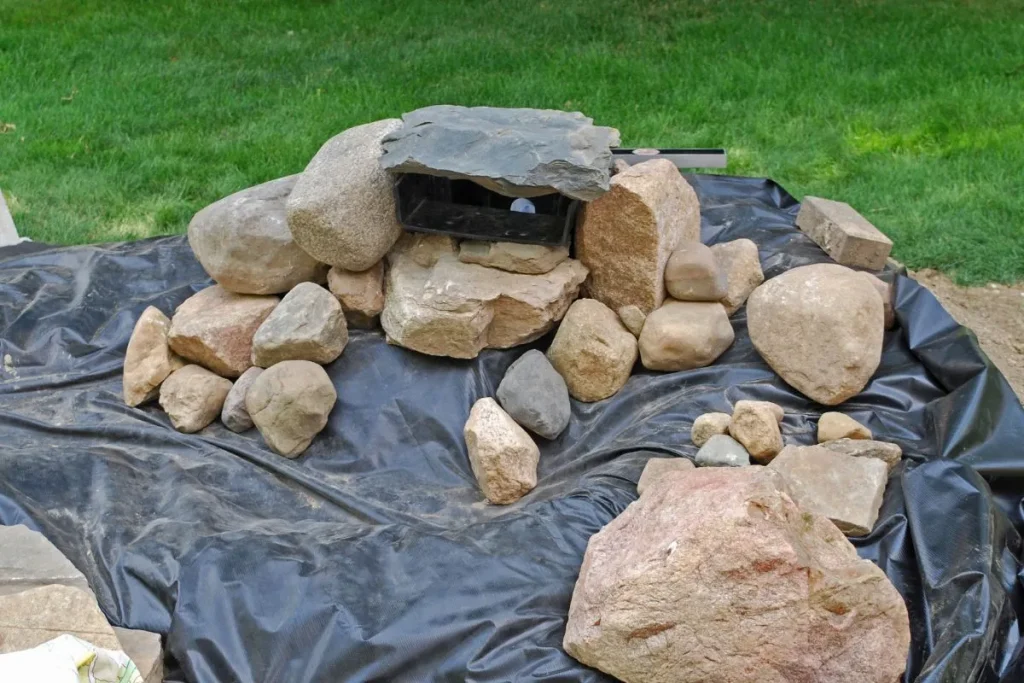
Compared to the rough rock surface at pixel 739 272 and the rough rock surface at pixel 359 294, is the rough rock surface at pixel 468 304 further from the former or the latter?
the rough rock surface at pixel 739 272

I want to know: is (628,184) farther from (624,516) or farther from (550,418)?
(624,516)

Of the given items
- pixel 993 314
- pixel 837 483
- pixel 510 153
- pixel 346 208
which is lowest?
pixel 993 314

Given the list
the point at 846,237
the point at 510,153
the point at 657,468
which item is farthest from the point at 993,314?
the point at 510,153

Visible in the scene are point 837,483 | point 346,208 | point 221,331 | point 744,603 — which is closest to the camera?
point 744,603

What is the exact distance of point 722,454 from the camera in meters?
2.83

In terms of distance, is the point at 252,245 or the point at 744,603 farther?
the point at 252,245

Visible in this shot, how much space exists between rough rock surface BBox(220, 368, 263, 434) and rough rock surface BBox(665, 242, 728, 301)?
4.97 feet

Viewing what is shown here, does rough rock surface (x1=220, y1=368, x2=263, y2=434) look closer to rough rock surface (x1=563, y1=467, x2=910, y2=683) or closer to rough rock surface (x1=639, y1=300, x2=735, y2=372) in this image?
rough rock surface (x1=639, y1=300, x2=735, y2=372)

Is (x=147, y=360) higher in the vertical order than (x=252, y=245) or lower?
lower

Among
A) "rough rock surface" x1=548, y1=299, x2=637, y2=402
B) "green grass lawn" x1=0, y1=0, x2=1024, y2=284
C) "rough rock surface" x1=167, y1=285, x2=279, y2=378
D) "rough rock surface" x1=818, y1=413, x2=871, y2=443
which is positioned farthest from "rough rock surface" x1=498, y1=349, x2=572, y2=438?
"green grass lawn" x1=0, y1=0, x2=1024, y2=284

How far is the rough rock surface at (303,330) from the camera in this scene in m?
3.31

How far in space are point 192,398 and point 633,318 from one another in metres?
1.59

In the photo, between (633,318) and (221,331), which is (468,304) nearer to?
(633,318)

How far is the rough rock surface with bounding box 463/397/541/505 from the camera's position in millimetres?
3021
